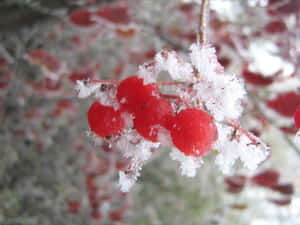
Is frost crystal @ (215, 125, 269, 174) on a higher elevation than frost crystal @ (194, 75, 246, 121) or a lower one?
lower

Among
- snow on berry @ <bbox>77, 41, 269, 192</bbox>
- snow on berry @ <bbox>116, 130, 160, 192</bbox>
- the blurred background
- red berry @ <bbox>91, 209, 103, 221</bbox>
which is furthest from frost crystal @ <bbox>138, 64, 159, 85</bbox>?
red berry @ <bbox>91, 209, 103, 221</bbox>

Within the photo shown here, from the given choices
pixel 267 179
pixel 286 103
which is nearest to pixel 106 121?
pixel 286 103

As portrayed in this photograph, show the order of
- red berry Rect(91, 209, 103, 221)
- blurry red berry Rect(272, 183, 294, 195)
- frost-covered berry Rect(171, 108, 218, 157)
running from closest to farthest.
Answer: frost-covered berry Rect(171, 108, 218, 157)
blurry red berry Rect(272, 183, 294, 195)
red berry Rect(91, 209, 103, 221)

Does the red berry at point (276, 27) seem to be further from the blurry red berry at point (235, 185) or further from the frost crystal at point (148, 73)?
the frost crystal at point (148, 73)

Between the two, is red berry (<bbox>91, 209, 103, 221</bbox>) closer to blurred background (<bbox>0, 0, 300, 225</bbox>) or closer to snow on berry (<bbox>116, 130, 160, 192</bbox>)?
blurred background (<bbox>0, 0, 300, 225</bbox>)

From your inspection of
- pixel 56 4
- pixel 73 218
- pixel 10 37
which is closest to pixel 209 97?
pixel 56 4

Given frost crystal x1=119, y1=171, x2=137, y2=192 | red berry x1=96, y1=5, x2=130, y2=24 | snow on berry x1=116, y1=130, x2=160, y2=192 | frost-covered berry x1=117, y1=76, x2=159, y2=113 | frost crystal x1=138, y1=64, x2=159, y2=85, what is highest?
frost crystal x1=138, y1=64, x2=159, y2=85
